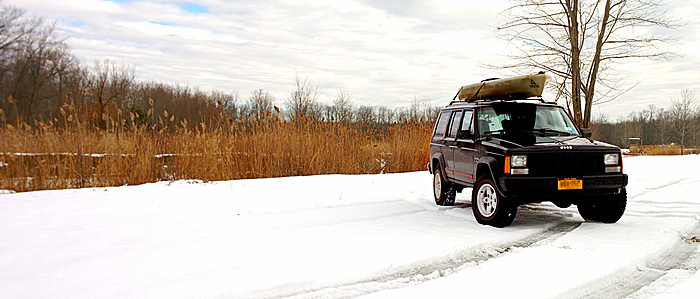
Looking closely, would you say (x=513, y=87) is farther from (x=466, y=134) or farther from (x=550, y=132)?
(x=466, y=134)

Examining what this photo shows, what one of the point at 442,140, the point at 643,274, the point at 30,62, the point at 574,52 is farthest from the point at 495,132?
the point at 30,62

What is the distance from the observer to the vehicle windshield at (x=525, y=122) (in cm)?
695

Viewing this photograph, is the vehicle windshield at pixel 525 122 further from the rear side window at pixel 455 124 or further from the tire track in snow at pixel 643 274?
the tire track in snow at pixel 643 274

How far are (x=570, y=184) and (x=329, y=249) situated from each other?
3.20m

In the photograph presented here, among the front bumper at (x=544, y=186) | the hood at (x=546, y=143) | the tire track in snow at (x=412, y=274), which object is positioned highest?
the hood at (x=546, y=143)

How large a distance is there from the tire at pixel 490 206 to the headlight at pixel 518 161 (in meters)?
0.40

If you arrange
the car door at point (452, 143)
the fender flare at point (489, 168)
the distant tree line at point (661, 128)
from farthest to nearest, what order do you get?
the distant tree line at point (661, 128)
the car door at point (452, 143)
the fender flare at point (489, 168)

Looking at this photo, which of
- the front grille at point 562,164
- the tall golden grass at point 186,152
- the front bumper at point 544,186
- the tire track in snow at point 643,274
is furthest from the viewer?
the tall golden grass at point 186,152

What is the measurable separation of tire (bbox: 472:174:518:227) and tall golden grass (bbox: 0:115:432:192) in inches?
272

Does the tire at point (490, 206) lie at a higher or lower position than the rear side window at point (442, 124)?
lower

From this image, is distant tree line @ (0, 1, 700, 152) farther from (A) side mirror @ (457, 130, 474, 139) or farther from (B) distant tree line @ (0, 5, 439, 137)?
(A) side mirror @ (457, 130, 474, 139)

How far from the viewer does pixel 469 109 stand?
762 cm

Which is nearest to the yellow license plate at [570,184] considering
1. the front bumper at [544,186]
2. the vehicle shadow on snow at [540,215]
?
the front bumper at [544,186]

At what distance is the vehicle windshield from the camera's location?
6949 mm
